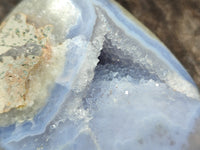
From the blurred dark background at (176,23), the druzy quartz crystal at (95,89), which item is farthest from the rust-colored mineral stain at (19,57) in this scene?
the blurred dark background at (176,23)

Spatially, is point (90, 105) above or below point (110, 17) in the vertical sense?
below

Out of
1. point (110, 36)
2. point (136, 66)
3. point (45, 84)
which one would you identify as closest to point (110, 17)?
point (110, 36)

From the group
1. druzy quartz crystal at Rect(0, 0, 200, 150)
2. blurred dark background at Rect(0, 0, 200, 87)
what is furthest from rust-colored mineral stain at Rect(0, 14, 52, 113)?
blurred dark background at Rect(0, 0, 200, 87)

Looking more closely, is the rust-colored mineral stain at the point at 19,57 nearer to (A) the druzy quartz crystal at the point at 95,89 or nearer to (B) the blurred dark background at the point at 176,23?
(A) the druzy quartz crystal at the point at 95,89

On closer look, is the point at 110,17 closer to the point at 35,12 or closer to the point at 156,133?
the point at 35,12

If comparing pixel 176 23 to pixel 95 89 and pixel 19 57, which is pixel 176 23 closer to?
pixel 95 89

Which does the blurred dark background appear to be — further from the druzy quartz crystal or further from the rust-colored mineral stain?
the rust-colored mineral stain

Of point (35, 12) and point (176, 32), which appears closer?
point (35, 12)
